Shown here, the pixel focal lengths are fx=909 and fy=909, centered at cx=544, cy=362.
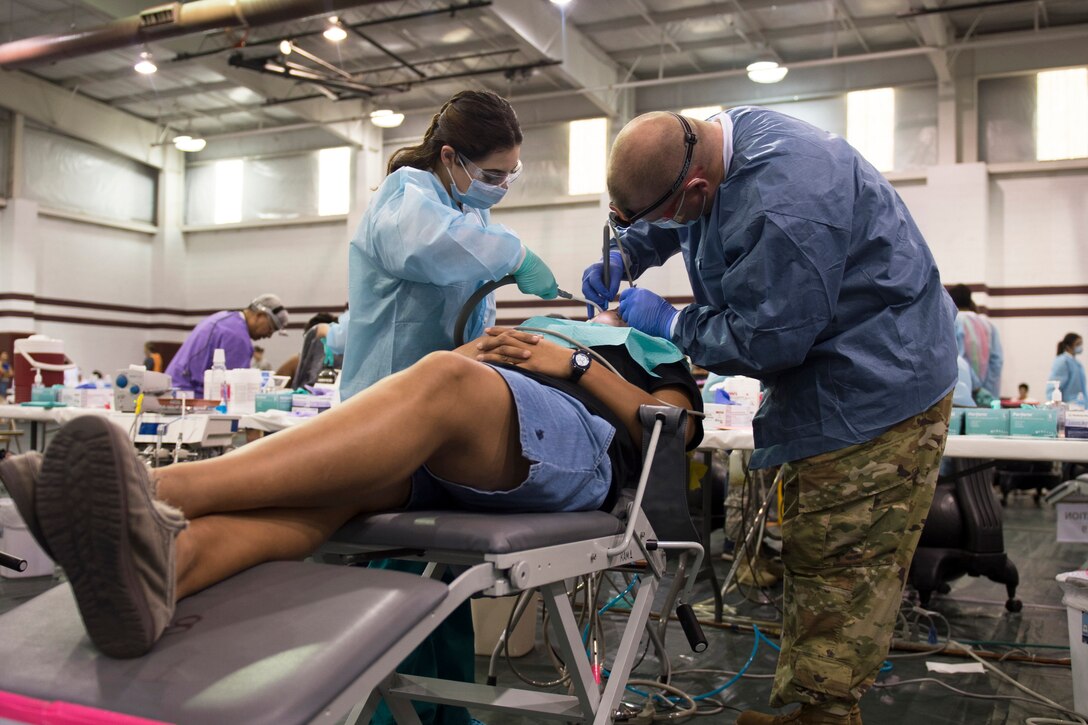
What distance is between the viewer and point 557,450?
140 cm

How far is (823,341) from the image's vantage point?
1.63m

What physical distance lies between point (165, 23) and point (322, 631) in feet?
26.9

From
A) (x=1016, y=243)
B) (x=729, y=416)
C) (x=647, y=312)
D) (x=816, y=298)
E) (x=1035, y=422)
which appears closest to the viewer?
(x=816, y=298)

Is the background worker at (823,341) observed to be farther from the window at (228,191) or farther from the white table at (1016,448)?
the window at (228,191)

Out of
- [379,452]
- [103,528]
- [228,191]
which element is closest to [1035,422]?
[379,452]

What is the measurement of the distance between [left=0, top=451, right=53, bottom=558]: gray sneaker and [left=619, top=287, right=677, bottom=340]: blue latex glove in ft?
3.75

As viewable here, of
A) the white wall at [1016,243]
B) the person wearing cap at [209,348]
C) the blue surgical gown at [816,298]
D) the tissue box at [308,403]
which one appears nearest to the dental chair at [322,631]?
the blue surgical gown at [816,298]

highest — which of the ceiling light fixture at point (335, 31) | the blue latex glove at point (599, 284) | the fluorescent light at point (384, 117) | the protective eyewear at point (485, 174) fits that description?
the ceiling light fixture at point (335, 31)

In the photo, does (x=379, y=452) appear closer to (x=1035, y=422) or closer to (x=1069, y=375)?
(x=1035, y=422)

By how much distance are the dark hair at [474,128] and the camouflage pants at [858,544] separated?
0.94m

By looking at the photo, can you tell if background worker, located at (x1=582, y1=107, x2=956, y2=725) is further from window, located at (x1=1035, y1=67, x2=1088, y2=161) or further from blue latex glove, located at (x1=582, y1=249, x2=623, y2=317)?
window, located at (x1=1035, y1=67, x2=1088, y2=161)

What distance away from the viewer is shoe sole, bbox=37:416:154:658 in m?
0.87

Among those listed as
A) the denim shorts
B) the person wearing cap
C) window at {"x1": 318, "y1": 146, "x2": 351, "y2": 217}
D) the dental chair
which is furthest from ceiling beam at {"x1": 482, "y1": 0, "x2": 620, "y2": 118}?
the dental chair

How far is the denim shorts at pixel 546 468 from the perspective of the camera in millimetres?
1374
